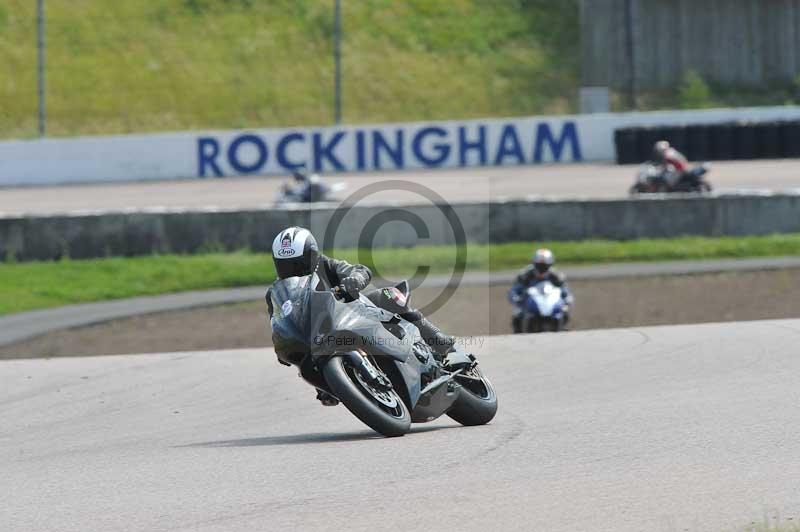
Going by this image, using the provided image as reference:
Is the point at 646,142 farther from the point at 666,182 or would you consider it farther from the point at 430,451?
the point at 430,451

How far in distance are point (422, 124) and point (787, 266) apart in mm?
12806

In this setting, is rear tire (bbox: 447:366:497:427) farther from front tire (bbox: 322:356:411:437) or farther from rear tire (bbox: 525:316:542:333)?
rear tire (bbox: 525:316:542:333)

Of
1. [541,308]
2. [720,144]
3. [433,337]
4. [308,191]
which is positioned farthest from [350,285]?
[720,144]

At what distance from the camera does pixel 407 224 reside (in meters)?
22.2

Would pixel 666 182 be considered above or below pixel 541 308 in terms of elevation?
above

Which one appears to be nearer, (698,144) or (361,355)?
(361,355)

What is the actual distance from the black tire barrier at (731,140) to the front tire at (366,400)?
2423 cm

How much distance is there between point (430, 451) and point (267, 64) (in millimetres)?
29859

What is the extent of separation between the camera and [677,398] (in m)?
8.63

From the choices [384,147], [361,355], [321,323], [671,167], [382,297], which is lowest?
[361,355]

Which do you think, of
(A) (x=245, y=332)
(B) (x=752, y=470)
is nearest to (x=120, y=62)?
(A) (x=245, y=332)

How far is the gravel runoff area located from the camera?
637 inches

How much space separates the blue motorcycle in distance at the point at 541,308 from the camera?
48.8 feet

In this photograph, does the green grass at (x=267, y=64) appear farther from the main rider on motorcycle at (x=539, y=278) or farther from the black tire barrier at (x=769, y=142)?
the main rider on motorcycle at (x=539, y=278)
